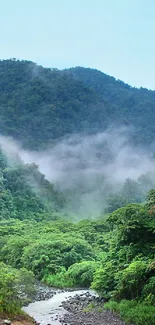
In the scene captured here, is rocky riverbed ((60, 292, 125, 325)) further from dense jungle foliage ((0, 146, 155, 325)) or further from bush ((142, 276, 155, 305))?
bush ((142, 276, 155, 305))

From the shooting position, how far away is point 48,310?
68.9ft

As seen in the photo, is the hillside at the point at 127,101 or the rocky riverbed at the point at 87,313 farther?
the hillside at the point at 127,101

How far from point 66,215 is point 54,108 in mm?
57870

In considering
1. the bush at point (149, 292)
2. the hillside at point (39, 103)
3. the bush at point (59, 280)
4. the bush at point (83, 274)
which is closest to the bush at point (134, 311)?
the bush at point (149, 292)

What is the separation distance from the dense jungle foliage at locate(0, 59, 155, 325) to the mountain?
1.07 ft

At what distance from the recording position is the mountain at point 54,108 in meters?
114

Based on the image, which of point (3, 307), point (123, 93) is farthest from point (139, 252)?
point (123, 93)

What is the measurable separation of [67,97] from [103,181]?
4405cm

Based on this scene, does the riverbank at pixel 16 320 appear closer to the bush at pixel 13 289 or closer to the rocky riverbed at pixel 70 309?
the bush at pixel 13 289

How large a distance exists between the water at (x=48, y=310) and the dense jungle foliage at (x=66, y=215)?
0.88m

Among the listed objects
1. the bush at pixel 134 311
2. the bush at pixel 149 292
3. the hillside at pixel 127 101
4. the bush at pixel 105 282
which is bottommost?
the bush at pixel 134 311

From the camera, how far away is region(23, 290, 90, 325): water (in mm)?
18833

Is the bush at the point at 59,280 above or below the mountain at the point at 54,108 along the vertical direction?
below

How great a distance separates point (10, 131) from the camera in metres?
105
